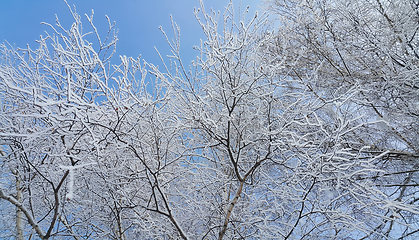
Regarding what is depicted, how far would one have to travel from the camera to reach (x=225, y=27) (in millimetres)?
3387

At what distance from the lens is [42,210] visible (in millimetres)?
4766

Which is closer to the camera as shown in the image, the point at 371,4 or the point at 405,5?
the point at 405,5

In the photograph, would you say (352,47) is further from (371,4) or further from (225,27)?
(225,27)

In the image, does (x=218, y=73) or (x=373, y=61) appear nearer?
(x=218, y=73)

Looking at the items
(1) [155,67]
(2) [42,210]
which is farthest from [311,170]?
(2) [42,210]

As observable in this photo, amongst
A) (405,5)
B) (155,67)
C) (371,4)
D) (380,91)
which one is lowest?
(155,67)

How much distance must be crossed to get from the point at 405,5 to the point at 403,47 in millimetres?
526

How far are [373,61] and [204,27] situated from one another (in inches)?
111

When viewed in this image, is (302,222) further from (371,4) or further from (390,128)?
(371,4)

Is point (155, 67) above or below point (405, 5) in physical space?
below

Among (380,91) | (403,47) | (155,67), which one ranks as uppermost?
(403,47)

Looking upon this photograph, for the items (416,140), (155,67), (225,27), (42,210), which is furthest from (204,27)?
(42,210)

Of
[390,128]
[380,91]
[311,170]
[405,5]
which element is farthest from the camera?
[390,128]

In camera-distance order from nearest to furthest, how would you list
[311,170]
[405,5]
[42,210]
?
1. [311,170]
2. [405,5]
3. [42,210]
